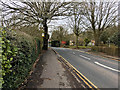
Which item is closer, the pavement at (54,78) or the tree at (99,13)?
the pavement at (54,78)

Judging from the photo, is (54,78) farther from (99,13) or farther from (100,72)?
(99,13)

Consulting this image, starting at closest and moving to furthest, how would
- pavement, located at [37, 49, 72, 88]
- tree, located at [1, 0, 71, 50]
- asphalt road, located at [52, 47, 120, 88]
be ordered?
pavement, located at [37, 49, 72, 88], asphalt road, located at [52, 47, 120, 88], tree, located at [1, 0, 71, 50]

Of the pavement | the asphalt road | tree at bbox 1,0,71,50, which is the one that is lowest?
the asphalt road

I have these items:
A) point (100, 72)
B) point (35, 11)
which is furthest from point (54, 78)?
point (35, 11)

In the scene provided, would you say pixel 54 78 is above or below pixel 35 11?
below

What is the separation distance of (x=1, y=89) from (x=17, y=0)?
409 inches

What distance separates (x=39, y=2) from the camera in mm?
11820

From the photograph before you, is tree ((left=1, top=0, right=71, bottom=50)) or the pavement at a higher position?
tree ((left=1, top=0, right=71, bottom=50))

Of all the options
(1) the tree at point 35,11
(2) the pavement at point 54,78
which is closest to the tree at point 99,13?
(1) the tree at point 35,11

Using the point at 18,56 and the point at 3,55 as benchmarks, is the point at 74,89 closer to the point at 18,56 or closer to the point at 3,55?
the point at 18,56

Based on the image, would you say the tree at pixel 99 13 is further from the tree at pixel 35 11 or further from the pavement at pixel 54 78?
the pavement at pixel 54 78

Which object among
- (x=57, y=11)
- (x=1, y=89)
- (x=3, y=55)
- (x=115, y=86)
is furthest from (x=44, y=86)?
(x=57, y=11)

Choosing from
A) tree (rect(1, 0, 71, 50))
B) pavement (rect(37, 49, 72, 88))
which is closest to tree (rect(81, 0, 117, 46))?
tree (rect(1, 0, 71, 50))

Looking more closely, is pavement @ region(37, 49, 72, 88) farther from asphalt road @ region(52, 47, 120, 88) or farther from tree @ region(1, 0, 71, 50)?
tree @ region(1, 0, 71, 50)
